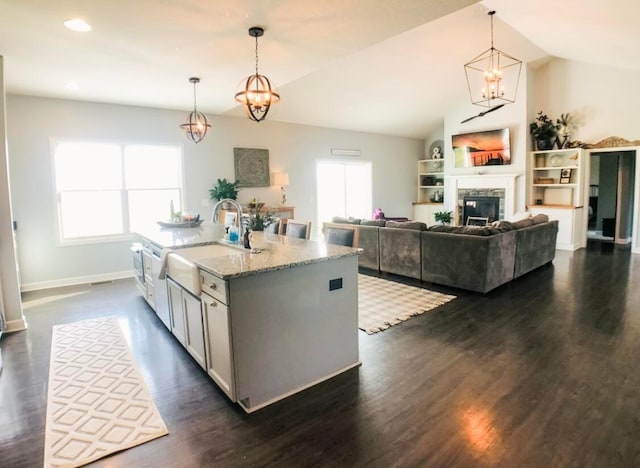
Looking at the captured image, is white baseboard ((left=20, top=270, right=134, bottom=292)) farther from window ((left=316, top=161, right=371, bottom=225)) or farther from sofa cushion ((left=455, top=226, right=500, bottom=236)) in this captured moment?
sofa cushion ((left=455, top=226, right=500, bottom=236))

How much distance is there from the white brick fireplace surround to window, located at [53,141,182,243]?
6.57m

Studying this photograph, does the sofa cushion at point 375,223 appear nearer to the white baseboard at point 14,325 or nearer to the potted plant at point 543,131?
the white baseboard at point 14,325

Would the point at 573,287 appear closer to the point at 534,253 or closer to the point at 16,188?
the point at 534,253

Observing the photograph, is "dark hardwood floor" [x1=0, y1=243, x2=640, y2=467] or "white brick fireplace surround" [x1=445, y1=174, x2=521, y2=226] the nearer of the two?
"dark hardwood floor" [x1=0, y1=243, x2=640, y2=467]

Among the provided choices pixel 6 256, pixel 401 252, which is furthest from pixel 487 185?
pixel 6 256

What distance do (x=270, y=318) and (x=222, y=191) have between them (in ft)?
16.2

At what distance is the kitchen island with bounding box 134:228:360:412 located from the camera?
2.38 m

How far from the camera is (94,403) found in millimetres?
2549

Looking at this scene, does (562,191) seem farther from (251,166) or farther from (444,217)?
(251,166)

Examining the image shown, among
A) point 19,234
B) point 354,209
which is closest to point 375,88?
point 354,209

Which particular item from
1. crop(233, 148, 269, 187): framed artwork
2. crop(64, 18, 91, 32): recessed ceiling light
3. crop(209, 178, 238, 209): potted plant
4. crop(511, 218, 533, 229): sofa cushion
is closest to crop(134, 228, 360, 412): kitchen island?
crop(64, 18, 91, 32): recessed ceiling light

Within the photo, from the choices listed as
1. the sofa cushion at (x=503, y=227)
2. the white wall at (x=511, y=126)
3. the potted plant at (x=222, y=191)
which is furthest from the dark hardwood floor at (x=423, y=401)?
the white wall at (x=511, y=126)

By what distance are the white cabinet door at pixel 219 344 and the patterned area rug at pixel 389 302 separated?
1.56 metres

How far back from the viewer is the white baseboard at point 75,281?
18.1 feet
